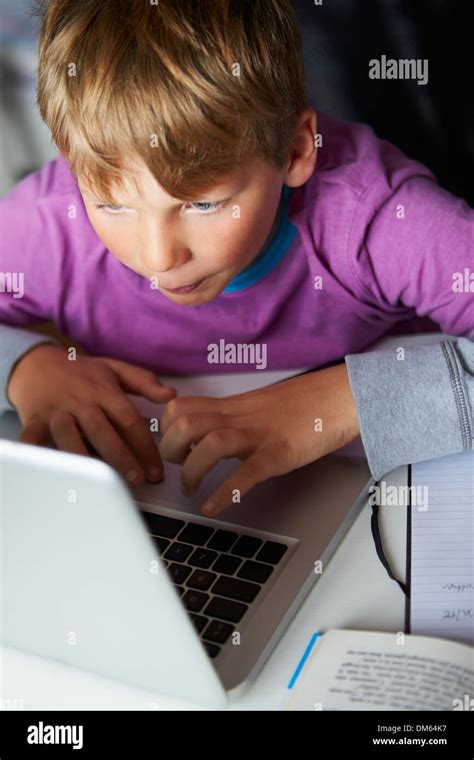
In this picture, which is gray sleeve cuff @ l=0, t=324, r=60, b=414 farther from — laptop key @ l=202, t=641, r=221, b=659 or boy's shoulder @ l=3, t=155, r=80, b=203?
laptop key @ l=202, t=641, r=221, b=659

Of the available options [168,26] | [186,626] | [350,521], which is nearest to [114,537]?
[186,626]

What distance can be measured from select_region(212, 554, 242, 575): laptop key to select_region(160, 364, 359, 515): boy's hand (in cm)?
5

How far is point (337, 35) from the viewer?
2.68ft

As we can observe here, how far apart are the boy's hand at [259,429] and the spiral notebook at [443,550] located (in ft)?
0.27

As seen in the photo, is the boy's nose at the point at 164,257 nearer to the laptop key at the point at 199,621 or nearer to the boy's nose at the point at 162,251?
the boy's nose at the point at 162,251

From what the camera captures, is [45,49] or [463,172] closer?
[45,49]

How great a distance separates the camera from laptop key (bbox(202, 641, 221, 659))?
528 mm

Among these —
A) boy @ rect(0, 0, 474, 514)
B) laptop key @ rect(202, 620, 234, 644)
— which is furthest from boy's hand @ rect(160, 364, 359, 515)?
laptop key @ rect(202, 620, 234, 644)

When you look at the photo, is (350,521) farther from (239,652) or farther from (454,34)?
(454,34)

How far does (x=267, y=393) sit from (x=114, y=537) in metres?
0.35

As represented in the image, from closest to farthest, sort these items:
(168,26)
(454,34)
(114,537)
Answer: (114,537), (168,26), (454,34)

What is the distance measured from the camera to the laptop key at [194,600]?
0.55m

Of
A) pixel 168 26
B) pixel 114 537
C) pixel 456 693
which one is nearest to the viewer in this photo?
pixel 114 537

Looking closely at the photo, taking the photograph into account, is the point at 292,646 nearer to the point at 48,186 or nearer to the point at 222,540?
the point at 222,540
